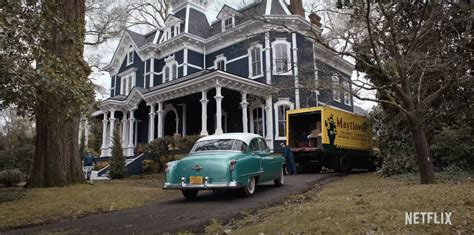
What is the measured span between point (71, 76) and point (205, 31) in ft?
71.1

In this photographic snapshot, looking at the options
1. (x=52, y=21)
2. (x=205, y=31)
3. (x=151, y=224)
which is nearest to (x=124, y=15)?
(x=205, y=31)

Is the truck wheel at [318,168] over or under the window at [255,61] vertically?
under

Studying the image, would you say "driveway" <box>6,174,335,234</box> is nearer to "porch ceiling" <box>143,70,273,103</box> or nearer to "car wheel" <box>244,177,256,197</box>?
"car wheel" <box>244,177,256,197</box>

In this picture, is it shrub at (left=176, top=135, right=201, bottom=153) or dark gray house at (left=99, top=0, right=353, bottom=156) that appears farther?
dark gray house at (left=99, top=0, right=353, bottom=156)

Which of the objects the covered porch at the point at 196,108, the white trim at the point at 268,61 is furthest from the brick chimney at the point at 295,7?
the covered porch at the point at 196,108

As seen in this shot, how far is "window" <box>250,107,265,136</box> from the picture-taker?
24203 mm

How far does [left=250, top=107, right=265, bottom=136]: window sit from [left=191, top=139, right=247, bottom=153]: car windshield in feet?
46.0

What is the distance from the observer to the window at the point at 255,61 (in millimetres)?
24328

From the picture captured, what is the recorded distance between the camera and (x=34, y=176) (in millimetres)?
11922

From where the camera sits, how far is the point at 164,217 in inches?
278

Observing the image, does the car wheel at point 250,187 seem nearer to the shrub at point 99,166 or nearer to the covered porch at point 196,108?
the covered porch at point 196,108

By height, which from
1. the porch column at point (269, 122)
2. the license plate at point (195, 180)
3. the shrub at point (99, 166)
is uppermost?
the porch column at point (269, 122)

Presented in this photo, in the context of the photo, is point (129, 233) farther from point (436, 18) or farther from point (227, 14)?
point (227, 14)

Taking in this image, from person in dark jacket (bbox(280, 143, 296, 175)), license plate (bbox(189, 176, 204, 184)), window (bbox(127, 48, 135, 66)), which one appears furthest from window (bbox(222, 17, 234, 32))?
license plate (bbox(189, 176, 204, 184))
